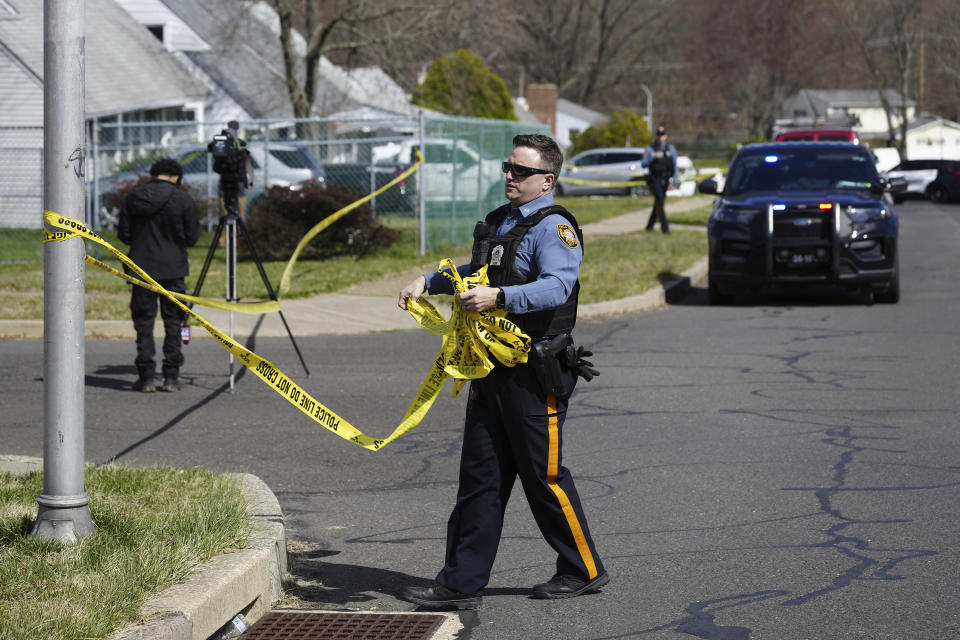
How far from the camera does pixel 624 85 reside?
10231 centimetres

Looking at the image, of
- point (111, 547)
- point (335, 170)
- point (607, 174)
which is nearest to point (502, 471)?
point (111, 547)

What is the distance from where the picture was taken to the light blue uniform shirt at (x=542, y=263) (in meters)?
4.72

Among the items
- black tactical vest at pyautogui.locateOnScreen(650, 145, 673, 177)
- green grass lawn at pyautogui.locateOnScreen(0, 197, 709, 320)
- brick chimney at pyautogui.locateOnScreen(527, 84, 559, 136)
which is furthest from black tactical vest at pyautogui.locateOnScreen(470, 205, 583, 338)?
brick chimney at pyautogui.locateOnScreen(527, 84, 559, 136)

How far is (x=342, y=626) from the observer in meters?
4.88

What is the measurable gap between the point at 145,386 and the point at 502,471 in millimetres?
5466

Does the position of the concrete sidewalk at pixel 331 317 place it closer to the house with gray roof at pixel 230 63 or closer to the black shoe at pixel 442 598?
the black shoe at pixel 442 598

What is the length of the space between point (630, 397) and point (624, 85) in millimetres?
95437

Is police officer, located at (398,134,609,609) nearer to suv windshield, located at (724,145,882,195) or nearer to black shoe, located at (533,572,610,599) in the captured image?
black shoe, located at (533,572,610,599)

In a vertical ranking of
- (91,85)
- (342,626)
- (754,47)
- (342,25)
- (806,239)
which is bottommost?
(342,626)

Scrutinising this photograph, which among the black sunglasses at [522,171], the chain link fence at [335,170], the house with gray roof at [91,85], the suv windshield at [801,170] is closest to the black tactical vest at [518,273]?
the black sunglasses at [522,171]

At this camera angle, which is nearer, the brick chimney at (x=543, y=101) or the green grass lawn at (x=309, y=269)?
the green grass lawn at (x=309, y=269)

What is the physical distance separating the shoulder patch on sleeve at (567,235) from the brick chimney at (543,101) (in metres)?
55.8

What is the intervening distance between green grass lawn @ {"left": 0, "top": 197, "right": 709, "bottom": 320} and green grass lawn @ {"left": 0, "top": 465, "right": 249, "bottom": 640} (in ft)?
22.9

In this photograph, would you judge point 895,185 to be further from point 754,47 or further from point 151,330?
point 754,47
